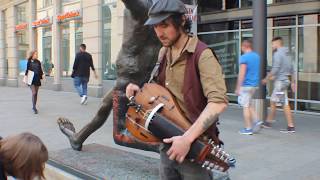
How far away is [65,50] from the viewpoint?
20.1m

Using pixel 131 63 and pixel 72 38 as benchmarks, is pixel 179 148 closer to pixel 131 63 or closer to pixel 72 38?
Answer: pixel 131 63

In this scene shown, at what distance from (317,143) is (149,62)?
13.5ft

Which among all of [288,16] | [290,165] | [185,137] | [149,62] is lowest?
[290,165]

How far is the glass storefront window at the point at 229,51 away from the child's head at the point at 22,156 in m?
11.8

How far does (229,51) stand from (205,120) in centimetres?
1176

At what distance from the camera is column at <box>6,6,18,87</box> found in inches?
998

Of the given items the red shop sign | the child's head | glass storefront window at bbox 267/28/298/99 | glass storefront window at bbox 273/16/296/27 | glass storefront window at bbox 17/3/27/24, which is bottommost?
the child's head

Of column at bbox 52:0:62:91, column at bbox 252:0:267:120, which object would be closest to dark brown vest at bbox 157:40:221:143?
column at bbox 252:0:267:120

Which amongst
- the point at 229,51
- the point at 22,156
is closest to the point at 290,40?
the point at 229,51

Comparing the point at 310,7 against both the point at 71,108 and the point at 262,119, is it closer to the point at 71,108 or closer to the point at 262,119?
the point at 262,119

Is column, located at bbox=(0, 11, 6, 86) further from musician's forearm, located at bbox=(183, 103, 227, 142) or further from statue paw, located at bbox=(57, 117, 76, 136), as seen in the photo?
musician's forearm, located at bbox=(183, 103, 227, 142)

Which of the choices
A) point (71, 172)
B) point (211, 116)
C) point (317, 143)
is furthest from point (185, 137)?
point (317, 143)

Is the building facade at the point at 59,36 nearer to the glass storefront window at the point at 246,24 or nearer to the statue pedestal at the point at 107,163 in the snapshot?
the glass storefront window at the point at 246,24

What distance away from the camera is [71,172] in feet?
15.9
